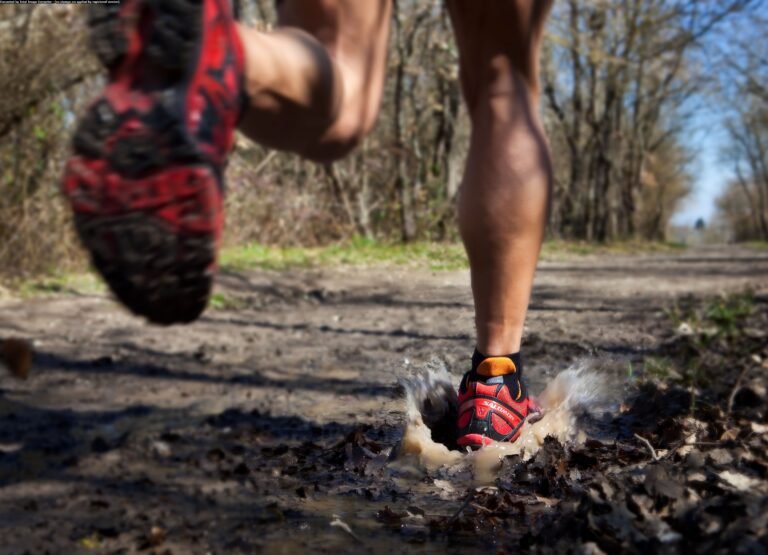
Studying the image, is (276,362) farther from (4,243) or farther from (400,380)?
(4,243)

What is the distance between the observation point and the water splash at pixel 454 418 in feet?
6.09

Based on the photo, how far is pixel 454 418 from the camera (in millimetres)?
2051

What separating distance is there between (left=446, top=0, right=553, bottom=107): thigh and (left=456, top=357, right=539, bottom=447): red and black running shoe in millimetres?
640

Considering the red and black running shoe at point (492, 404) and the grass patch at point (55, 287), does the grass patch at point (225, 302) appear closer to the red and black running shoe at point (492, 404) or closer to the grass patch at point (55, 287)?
the grass patch at point (55, 287)

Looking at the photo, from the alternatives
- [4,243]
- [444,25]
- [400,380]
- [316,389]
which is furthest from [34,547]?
[444,25]

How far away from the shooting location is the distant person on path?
108 centimetres

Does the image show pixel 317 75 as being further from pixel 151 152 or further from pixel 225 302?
pixel 225 302

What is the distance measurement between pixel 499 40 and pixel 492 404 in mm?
824

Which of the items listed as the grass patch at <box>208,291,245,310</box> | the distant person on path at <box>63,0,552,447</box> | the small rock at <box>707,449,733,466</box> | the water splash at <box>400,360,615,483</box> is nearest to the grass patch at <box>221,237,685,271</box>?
the grass patch at <box>208,291,245,310</box>

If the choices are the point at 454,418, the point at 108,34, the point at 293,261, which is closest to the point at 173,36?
the point at 108,34

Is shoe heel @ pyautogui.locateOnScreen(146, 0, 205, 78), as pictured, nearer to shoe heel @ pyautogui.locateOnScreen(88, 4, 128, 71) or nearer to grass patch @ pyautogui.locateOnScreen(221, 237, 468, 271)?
shoe heel @ pyautogui.locateOnScreen(88, 4, 128, 71)

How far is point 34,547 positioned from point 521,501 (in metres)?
0.88

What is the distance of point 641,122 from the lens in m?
33.6

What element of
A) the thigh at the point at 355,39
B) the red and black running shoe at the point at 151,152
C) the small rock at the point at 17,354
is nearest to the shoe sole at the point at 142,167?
the red and black running shoe at the point at 151,152
